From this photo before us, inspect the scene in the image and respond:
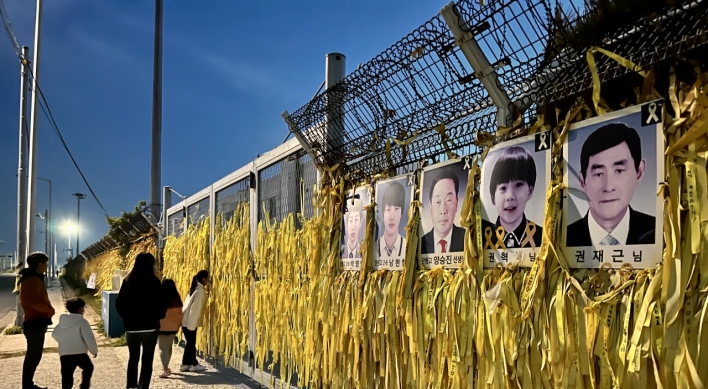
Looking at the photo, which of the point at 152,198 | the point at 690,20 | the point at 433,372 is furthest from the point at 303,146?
the point at 152,198

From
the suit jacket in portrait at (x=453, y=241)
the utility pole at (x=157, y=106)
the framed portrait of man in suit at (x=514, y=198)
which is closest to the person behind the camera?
the framed portrait of man in suit at (x=514, y=198)

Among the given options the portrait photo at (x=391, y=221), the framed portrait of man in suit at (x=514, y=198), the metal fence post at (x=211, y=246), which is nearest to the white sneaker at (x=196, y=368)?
the metal fence post at (x=211, y=246)

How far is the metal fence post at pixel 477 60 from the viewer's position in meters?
2.80

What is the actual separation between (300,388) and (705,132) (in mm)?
3556

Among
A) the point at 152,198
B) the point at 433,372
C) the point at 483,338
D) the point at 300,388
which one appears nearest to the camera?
the point at 483,338

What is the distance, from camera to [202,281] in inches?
279

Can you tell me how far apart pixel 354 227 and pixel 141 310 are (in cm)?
291

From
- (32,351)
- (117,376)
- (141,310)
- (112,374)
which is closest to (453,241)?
(141,310)

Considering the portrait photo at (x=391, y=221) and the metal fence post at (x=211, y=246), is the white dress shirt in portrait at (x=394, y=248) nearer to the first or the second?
the portrait photo at (x=391, y=221)

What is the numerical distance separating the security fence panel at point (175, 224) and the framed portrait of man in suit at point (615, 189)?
25.4ft

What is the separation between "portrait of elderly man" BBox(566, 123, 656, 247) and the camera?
2.15 meters

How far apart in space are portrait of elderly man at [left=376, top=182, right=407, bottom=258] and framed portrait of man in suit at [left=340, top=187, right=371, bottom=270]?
0.18 meters

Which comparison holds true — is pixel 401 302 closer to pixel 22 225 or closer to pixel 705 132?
pixel 705 132

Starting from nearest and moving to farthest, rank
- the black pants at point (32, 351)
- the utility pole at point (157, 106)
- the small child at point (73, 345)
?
the small child at point (73, 345) < the black pants at point (32, 351) < the utility pole at point (157, 106)
